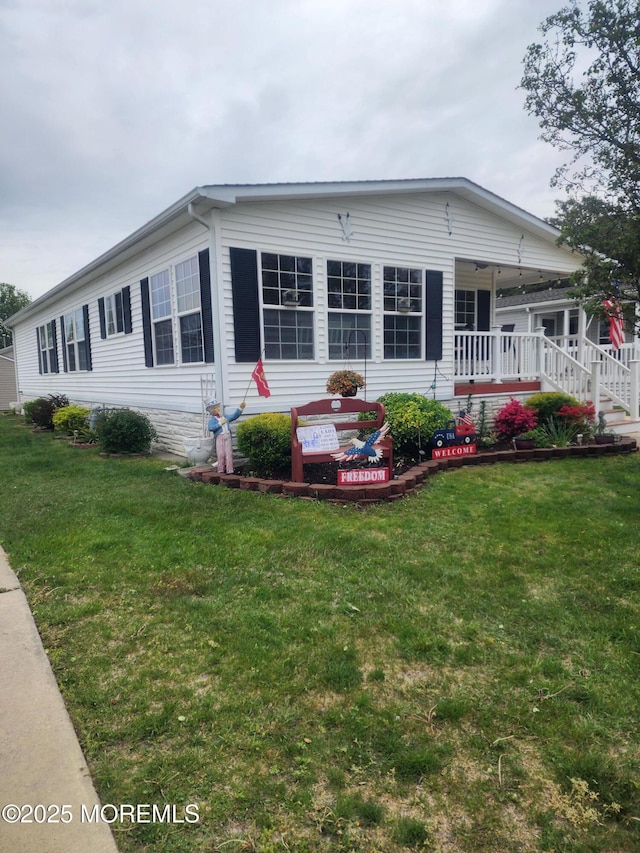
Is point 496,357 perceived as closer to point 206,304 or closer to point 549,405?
point 549,405

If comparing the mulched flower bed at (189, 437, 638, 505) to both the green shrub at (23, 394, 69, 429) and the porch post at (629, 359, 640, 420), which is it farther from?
the green shrub at (23, 394, 69, 429)

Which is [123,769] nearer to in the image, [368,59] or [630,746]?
[630,746]

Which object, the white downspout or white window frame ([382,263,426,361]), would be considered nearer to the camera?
the white downspout

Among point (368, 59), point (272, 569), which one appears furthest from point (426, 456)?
point (368, 59)

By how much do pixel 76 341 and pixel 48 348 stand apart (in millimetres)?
3609

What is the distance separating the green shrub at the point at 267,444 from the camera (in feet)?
20.7

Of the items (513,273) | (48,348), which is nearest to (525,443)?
(513,273)

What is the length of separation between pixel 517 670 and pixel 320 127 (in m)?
14.4

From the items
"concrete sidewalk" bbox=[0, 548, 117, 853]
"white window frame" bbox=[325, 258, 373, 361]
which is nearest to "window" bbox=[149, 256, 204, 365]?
"white window frame" bbox=[325, 258, 373, 361]

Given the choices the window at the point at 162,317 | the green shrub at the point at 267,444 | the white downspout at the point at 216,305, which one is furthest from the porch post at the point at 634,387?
the window at the point at 162,317

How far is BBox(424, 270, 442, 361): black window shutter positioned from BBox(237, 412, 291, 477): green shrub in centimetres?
383

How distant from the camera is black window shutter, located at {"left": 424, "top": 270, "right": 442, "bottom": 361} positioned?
916 cm

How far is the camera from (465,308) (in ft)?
39.6

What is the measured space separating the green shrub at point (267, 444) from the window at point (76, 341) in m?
8.15
